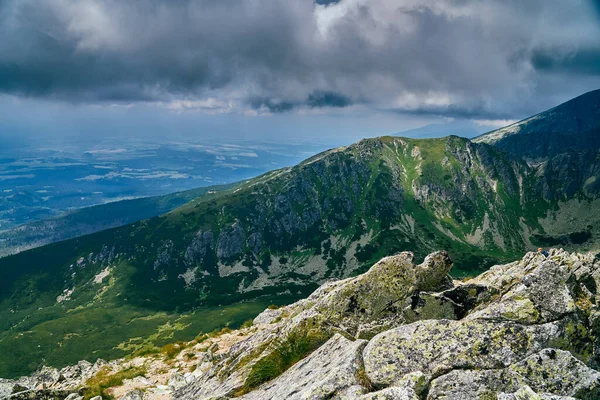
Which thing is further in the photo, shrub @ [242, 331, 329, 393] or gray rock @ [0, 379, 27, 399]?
gray rock @ [0, 379, 27, 399]

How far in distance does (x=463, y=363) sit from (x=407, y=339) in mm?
1845

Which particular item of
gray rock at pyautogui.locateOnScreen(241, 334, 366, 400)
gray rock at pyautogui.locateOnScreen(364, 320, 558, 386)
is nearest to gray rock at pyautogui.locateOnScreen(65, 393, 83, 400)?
gray rock at pyautogui.locateOnScreen(241, 334, 366, 400)

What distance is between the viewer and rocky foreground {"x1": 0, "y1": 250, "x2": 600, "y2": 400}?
373 inches

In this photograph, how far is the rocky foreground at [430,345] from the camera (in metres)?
9.48

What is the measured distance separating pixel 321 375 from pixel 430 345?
395 centimetres

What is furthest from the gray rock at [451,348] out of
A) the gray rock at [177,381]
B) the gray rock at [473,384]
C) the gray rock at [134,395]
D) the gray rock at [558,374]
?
the gray rock at [177,381]

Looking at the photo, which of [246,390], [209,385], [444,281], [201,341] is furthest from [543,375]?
[201,341]

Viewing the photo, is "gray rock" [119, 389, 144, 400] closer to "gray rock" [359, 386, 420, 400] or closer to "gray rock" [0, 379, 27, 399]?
"gray rock" [0, 379, 27, 399]

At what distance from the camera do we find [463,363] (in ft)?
34.1

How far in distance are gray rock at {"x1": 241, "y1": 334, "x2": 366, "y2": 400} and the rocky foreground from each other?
0.17 feet

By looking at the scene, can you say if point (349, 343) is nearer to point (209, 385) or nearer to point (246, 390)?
point (246, 390)

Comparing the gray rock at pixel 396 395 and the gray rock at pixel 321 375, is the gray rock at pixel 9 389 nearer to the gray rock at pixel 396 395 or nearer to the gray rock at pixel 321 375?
the gray rock at pixel 321 375

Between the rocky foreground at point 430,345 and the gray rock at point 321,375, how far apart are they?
0.17ft

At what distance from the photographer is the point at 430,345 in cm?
1115
